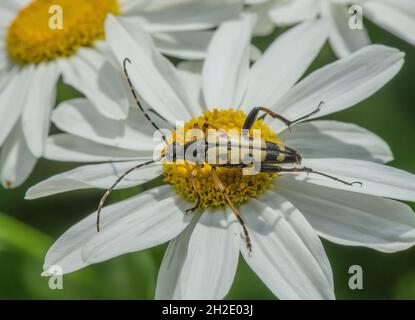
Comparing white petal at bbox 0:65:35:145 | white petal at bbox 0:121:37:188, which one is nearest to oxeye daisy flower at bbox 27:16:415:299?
white petal at bbox 0:121:37:188

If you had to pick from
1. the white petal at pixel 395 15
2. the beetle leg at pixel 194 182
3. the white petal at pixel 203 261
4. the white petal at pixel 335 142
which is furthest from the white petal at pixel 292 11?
the white petal at pixel 203 261

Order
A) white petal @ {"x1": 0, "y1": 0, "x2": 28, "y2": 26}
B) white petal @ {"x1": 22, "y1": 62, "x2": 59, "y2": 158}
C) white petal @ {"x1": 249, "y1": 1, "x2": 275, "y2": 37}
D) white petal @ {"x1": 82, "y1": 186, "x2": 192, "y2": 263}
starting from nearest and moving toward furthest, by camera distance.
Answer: white petal @ {"x1": 82, "y1": 186, "x2": 192, "y2": 263} < white petal @ {"x1": 22, "y1": 62, "x2": 59, "y2": 158} < white petal @ {"x1": 249, "y1": 1, "x2": 275, "y2": 37} < white petal @ {"x1": 0, "y1": 0, "x2": 28, "y2": 26}

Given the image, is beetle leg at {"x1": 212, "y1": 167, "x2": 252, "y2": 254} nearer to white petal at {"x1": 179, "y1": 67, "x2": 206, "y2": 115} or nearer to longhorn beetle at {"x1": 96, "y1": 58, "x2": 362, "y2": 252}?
longhorn beetle at {"x1": 96, "y1": 58, "x2": 362, "y2": 252}

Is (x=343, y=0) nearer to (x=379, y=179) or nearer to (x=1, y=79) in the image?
(x=379, y=179)

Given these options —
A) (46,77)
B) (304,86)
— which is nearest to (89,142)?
(46,77)

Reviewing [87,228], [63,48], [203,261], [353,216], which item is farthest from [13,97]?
[353,216]

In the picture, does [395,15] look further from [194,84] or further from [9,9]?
[9,9]

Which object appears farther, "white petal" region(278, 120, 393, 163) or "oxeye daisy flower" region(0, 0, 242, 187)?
"oxeye daisy flower" region(0, 0, 242, 187)
